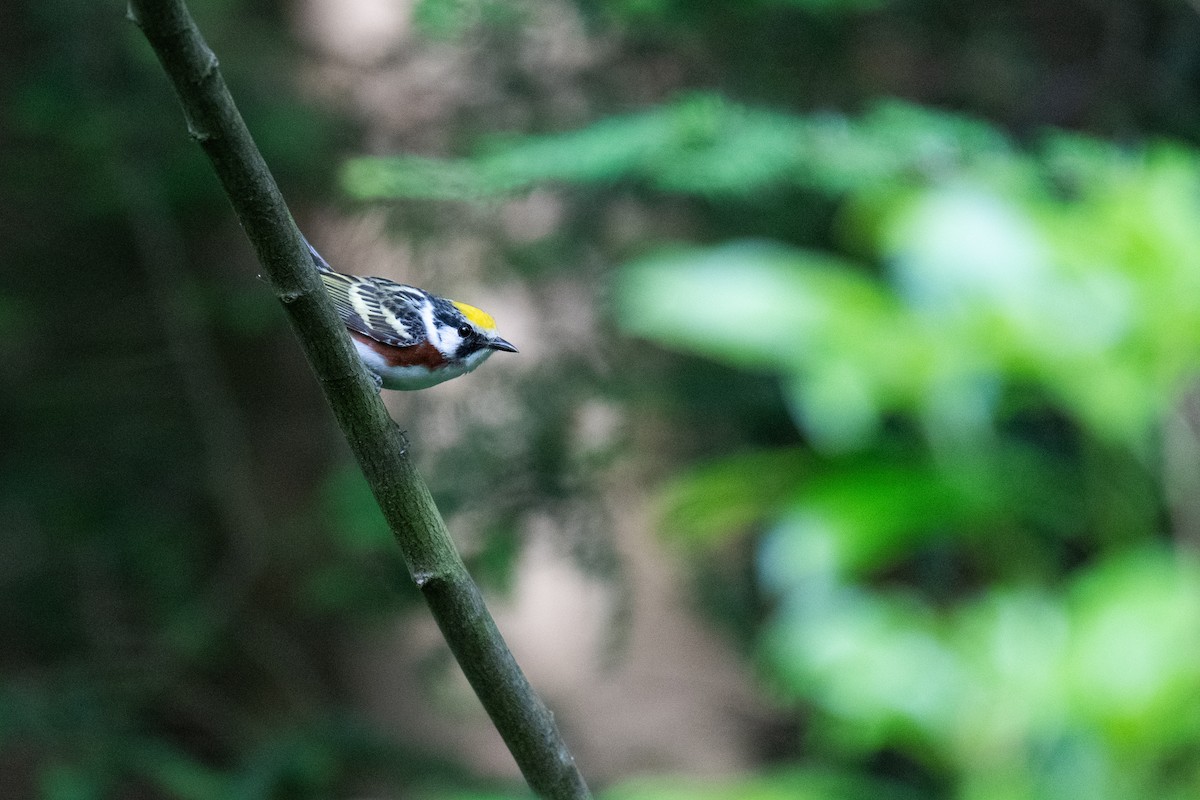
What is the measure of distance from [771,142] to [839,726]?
46.7 inches

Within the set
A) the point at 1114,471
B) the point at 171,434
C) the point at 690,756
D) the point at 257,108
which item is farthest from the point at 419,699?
the point at 1114,471

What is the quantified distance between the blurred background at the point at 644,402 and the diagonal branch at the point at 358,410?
0.77 metres

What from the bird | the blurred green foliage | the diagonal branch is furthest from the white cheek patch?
the diagonal branch

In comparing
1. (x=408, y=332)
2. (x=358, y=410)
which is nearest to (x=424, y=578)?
(x=358, y=410)

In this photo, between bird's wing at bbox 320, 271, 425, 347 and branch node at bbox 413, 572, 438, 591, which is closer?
branch node at bbox 413, 572, 438, 591

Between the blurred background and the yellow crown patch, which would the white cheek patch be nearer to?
the yellow crown patch

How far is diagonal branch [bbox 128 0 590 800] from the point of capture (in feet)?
2.22

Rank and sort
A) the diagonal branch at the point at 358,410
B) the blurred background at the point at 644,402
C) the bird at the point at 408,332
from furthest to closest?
the blurred background at the point at 644,402 → the bird at the point at 408,332 → the diagonal branch at the point at 358,410

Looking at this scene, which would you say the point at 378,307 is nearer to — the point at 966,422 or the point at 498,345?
the point at 498,345

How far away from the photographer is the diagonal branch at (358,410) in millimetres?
678

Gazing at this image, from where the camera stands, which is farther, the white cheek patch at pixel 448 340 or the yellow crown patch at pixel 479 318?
the yellow crown patch at pixel 479 318

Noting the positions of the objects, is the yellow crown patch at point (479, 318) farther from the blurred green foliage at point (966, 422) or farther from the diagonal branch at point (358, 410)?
the diagonal branch at point (358, 410)

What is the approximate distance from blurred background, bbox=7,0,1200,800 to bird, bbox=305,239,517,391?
48cm

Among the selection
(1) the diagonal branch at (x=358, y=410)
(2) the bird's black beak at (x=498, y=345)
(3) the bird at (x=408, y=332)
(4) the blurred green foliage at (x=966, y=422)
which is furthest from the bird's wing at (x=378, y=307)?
(1) the diagonal branch at (x=358, y=410)
